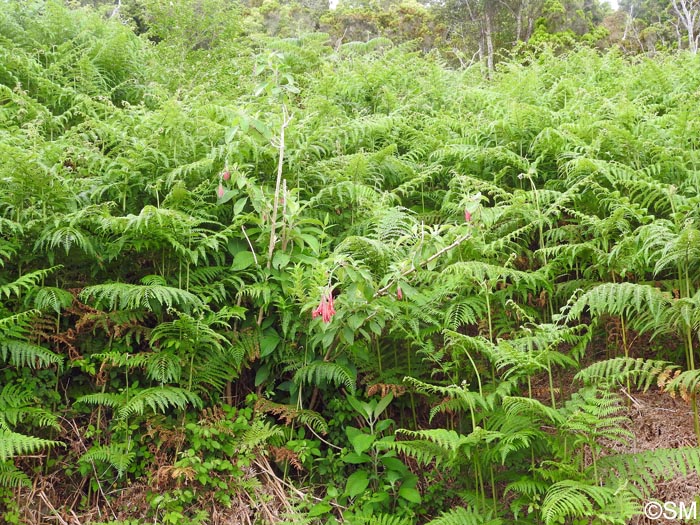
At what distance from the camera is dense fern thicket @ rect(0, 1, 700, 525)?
2.96m

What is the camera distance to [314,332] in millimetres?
3439

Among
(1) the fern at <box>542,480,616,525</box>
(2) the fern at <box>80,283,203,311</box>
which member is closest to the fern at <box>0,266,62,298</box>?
(2) the fern at <box>80,283,203,311</box>

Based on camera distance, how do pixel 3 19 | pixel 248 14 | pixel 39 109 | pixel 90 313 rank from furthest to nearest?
1. pixel 248 14
2. pixel 3 19
3. pixel 39 109
4. pixel 90 313

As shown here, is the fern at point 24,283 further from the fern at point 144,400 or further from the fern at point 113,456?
the fern at point 113,456

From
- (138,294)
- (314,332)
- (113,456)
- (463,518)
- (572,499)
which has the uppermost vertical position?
(138,294)

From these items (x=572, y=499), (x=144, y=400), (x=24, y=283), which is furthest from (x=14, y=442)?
(x=572, y=499)

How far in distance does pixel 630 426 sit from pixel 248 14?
19.8 meters

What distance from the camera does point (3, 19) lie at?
664cm

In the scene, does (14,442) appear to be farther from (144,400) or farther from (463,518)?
(463,518)

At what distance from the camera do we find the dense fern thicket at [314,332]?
296cm

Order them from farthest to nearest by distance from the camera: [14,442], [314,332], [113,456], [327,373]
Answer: [314,332] < [327,373] < [113,456] < [14,442]

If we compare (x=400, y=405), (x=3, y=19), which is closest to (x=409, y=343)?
(x=400, y=405)

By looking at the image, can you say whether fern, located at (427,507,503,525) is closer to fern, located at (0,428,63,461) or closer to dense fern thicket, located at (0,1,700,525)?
dense fern thicket, located at (0,1,700,525)

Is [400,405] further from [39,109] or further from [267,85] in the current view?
[39,109]
